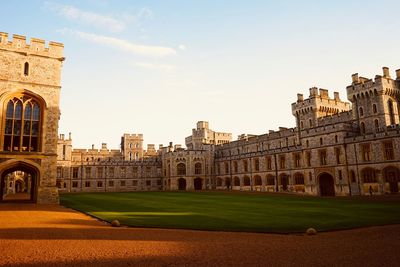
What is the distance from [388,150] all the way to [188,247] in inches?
1305

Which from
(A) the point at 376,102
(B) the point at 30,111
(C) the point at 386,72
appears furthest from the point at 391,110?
(B) the point at 30,111

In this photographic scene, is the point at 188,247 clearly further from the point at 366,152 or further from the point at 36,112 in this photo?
the point at 366,152

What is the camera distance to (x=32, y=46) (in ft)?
90.6

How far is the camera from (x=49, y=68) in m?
28.0

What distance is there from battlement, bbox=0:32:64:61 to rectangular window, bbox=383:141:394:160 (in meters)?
35.5

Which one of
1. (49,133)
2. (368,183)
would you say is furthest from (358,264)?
(368,183)

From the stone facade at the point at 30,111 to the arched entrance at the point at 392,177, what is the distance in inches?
1348

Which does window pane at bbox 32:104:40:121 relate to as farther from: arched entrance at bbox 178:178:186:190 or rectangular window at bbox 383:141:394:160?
arched entrance at bbox 178:178:186:190

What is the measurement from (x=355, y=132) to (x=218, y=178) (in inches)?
1211

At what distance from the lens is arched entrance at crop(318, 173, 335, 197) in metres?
41.1

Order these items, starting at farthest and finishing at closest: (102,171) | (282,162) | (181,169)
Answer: (102,171), (181,169), (282,162)

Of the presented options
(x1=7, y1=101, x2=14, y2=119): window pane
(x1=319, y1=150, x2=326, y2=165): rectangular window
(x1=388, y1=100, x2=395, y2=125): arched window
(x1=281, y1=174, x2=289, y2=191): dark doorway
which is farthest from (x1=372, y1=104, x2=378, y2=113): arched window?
(x1=7, y1=101, x2=14, y2=119): window pane

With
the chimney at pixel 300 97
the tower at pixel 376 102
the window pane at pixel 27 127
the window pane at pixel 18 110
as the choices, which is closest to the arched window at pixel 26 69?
the window pane at pixel 18 110

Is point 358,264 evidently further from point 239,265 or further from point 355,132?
point 355,132
